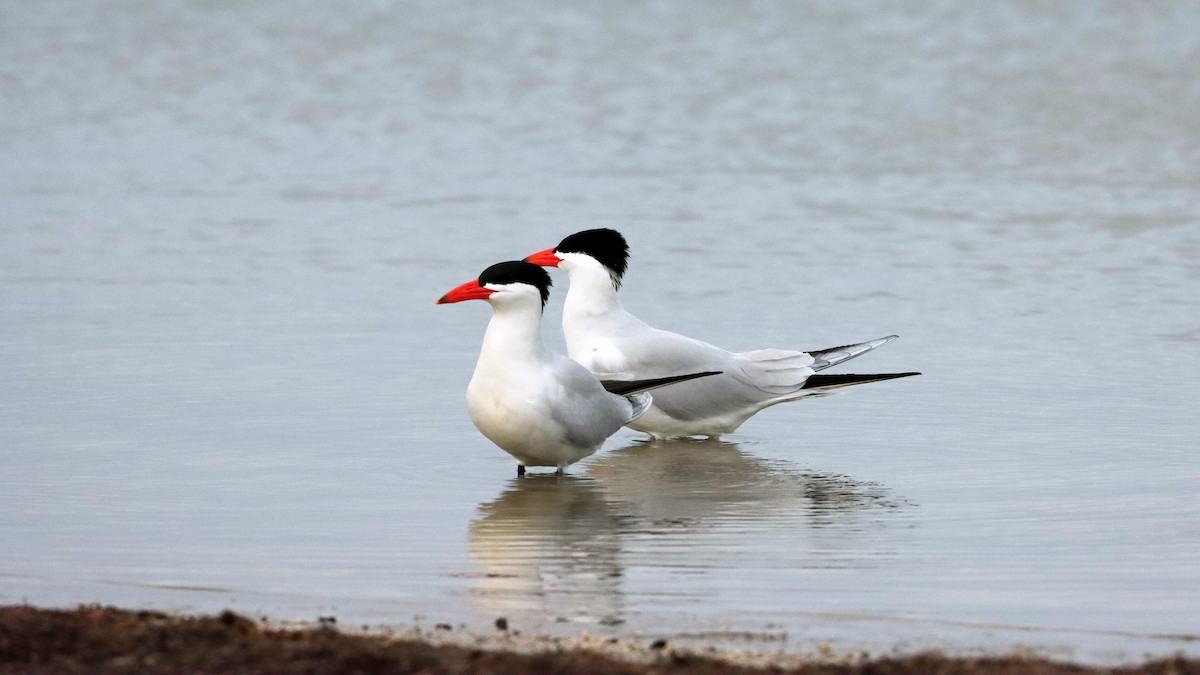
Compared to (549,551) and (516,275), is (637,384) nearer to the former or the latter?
(516,275)

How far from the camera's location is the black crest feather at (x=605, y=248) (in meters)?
8.11

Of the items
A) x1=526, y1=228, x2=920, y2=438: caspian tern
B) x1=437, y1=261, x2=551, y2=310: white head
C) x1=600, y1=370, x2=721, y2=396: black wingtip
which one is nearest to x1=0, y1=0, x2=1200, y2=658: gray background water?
x1=526, y1=228, x2=920, y2=438: caspian tern

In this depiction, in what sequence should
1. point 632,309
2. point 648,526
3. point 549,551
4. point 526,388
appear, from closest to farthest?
1. point 549,551
2. point 648,526
3. point 526,388
4. point 632,309

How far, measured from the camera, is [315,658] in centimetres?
413

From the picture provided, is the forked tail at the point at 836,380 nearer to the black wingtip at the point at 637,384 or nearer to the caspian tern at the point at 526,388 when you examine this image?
the black wingtip at the point at 637,384

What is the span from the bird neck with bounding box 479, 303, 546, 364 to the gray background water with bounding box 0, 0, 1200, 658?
460 millimetres

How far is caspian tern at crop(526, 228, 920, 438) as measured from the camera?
786 cm

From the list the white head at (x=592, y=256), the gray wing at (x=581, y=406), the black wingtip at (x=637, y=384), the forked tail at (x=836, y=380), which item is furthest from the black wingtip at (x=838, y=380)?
the gray wing at (x=581, y=406)

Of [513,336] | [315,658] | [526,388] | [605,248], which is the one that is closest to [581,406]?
[526,388]

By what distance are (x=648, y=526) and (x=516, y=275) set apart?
1310 mm

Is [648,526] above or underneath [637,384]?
underneath

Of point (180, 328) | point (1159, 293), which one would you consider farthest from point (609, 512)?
point (1159, 293)

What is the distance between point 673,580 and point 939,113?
1292 cm

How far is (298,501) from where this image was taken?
20.7 ft
